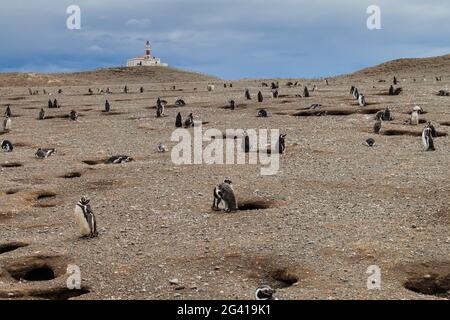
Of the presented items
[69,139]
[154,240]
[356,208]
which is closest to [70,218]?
[154,240]

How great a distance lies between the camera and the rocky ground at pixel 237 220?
11828 mm

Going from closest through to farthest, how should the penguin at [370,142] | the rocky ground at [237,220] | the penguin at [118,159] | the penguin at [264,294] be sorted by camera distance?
1. the penguin at [264,294]
2. the rocky ground at [237,220]
3. the penguin at [118,159]
4. the penguin at [370,142]

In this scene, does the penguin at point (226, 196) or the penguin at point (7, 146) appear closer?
the penguin at point (226, 196)

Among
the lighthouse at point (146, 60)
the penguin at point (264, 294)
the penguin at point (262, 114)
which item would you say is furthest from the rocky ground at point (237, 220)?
the lighthouse at point (146, 60)

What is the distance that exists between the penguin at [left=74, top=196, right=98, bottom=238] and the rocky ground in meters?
0.23

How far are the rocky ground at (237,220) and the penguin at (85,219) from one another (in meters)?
0.23

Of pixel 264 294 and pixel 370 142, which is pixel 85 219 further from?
pixel 370 142

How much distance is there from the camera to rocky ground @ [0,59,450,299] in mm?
11828

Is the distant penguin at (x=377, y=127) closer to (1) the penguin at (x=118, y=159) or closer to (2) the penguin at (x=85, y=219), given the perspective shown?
(1) the penguin at (x=118, y=159)

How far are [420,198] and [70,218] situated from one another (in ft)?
29.3

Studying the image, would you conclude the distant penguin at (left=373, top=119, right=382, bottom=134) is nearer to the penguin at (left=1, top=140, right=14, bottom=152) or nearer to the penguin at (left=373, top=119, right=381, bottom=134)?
the penguin at (left=373, top=119, right=381, bottom=134)

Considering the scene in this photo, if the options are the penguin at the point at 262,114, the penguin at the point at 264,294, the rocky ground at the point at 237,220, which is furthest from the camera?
the penguin at the point at 262,114

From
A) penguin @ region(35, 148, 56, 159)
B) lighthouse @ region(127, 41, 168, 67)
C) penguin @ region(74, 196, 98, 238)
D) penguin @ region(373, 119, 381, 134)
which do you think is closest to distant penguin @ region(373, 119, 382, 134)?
penguin @ region(373, 119, 381, 134)

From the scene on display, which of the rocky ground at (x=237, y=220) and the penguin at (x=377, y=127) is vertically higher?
the penguin at (x=377, y=127)
